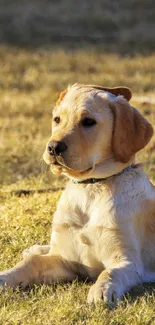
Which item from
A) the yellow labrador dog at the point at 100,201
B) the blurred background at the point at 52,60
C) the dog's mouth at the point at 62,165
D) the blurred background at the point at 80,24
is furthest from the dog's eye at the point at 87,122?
the blurred background at the point at 80,24

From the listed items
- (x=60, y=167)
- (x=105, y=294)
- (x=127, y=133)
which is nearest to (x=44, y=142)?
(x=127, y=133)

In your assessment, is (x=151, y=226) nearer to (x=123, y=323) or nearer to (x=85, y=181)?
(x=85, y=181)

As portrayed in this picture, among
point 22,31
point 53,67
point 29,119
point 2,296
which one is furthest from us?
point 22,31

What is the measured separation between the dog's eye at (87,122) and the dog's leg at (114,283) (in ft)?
2.76

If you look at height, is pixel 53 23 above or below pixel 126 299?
below

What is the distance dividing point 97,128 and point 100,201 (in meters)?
0.45

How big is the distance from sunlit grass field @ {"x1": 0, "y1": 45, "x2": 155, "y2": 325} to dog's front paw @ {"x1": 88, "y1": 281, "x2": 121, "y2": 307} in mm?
47

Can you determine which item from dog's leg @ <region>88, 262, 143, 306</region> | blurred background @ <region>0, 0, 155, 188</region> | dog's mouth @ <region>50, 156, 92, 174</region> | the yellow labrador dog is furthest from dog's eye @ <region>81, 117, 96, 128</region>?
blurred background @ <region>0, 0, 155, 188</region>

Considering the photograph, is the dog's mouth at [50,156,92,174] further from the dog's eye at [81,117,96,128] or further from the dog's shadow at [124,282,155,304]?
the dog's shadow at [124,282,155,304]

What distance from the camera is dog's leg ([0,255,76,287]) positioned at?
492 centimetres

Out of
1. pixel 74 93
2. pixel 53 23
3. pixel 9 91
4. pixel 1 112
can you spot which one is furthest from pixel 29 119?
pixel 53 23

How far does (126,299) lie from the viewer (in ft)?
15.1

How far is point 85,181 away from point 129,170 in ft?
0.91

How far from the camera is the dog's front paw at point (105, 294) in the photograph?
4.53 m
